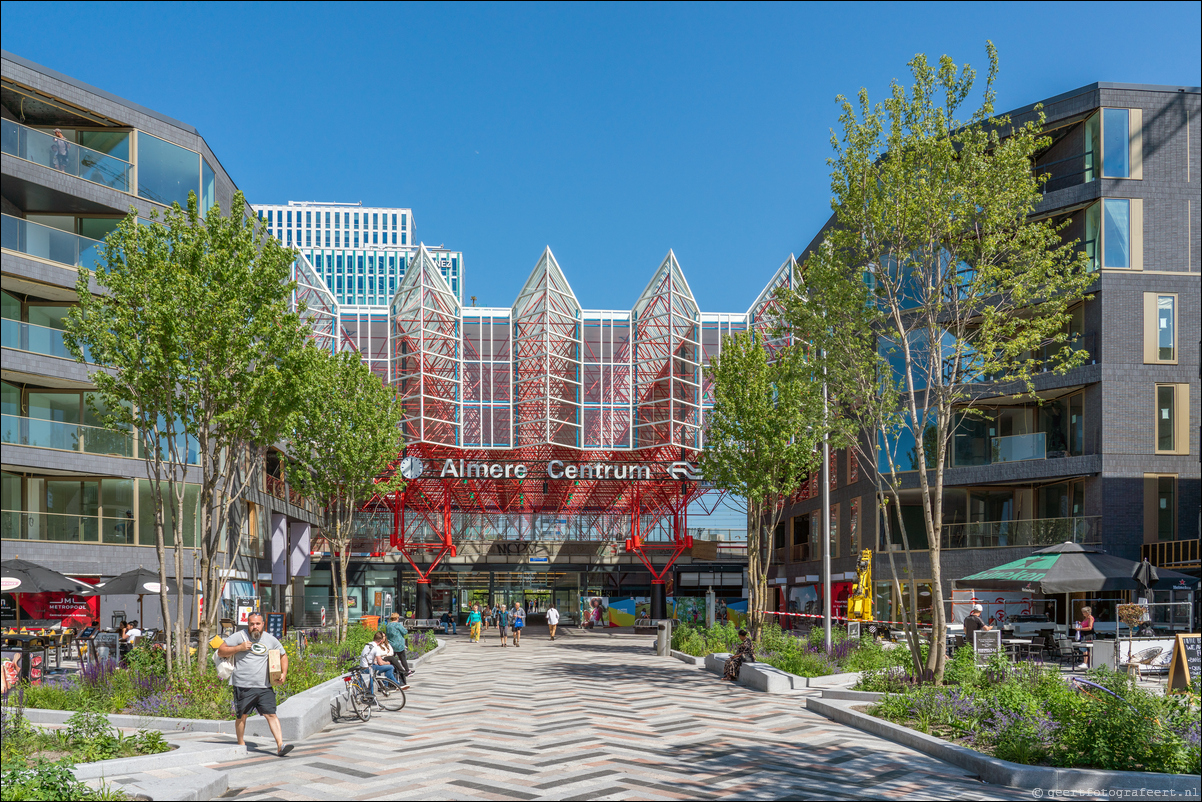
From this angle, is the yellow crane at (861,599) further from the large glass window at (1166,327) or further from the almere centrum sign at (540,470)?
the almere centrum sign at (540,470)

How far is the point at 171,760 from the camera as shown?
1120 cm

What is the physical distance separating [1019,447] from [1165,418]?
477cm

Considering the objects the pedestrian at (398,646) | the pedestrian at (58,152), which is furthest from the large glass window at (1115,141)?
the pedestrian at (58,152)

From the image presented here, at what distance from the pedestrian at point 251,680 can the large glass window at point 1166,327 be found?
31.9 meters

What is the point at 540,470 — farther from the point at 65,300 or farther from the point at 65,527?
the point at 65,300

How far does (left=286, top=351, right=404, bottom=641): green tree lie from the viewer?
29.4m

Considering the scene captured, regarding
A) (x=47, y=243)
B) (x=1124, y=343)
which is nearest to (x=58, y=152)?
(x=47, y=243)

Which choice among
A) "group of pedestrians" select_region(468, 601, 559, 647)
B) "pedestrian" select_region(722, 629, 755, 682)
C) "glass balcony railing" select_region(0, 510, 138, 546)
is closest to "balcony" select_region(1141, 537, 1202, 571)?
"pedestrian" select_region(722, 629, 755, 682)

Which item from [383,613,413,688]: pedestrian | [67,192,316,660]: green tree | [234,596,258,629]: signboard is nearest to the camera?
[67,192,316,660]: green tree

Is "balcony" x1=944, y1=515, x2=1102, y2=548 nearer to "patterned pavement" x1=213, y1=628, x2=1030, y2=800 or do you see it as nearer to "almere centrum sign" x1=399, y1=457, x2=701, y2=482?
"almere centrum sign" x1=399, y1=457, x2=701, y2=482

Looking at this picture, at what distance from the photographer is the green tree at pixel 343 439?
96.4ft

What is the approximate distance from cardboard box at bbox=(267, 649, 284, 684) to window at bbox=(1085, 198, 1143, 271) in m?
30.9

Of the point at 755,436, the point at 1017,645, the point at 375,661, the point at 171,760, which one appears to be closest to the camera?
the point at 171,760

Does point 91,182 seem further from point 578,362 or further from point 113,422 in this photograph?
point 578,362
